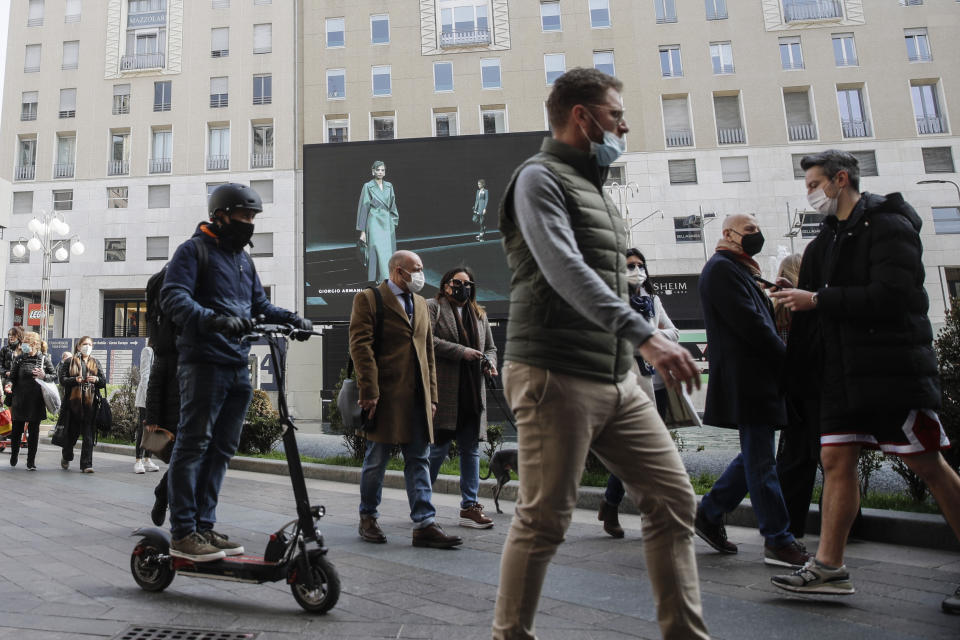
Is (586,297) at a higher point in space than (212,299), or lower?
lower

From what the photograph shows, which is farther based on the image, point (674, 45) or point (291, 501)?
point (674, 45)

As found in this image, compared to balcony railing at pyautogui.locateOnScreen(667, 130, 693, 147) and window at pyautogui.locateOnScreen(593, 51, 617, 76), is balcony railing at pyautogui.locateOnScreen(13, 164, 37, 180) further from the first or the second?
balcony railing at pyautogui.locateOnScreen(667, 130, 693, 147)

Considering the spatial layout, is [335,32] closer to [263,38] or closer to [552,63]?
[263,38]

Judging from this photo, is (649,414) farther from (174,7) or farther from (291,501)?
(174,7)

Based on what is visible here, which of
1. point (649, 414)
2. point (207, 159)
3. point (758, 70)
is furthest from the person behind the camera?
point (207, 159)

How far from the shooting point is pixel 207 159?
111 feet

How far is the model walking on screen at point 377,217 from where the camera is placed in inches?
850

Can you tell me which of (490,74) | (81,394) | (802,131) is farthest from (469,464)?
(802,131)

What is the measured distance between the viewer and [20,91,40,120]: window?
35.4m

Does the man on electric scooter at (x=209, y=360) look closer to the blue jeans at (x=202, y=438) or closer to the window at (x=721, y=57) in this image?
the blue jeans at (x=202, y=438)

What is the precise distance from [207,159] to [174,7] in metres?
8.39

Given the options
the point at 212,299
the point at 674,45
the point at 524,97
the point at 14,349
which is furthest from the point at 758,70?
the point at 212,299

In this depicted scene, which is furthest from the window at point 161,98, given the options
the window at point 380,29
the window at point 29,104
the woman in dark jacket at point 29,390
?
the woman in dark jacket at point 29,390

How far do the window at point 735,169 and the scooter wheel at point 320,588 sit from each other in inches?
1193
